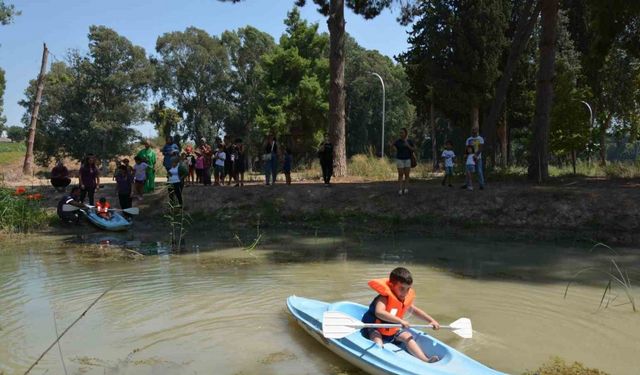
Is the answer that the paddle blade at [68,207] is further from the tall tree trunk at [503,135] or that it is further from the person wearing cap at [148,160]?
the tall tree trunk at [503,135]

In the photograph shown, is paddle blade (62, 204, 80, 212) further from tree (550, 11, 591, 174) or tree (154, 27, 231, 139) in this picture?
tree (154, 27, 231, 139)

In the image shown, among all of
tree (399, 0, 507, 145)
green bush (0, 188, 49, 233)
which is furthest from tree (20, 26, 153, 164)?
green bush (0, 188, 49, 233)

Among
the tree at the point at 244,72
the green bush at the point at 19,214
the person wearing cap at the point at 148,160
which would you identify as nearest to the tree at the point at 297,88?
the tree at the point at 244,72

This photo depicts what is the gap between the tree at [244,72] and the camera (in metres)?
54.3

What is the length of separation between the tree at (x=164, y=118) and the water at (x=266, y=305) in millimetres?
41876

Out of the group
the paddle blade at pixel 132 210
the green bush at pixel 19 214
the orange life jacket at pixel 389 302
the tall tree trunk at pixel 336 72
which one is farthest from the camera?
the tall tree trunk at pixel 336 72

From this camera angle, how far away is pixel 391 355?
5363 mm

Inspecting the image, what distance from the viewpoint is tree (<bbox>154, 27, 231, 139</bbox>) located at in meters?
53.9

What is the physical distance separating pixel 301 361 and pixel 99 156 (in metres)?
42.7

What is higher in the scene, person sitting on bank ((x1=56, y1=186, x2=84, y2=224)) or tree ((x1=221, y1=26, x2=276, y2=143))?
tree ((x1=221, y1=26, x2=276, y2=143))

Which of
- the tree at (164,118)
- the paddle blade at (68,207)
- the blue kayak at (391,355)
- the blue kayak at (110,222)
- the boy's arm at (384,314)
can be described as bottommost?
the blue kayak at (391,355)

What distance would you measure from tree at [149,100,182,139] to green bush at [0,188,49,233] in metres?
38.1

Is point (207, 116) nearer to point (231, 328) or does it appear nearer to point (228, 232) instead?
point (228, 232)

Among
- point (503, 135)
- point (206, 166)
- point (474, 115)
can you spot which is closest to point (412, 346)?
point (206, 166)
